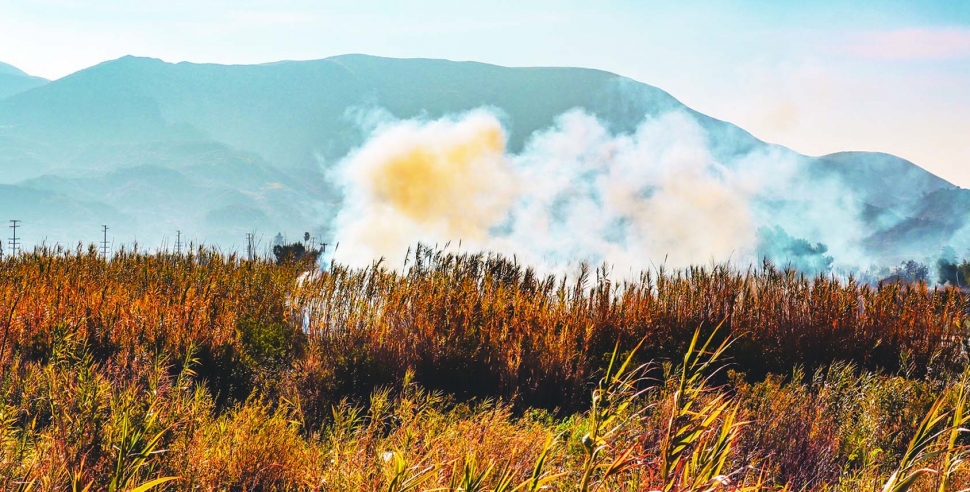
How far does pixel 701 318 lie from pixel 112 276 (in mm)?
7119

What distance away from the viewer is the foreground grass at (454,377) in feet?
12.1

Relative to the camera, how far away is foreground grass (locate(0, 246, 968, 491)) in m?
3.69

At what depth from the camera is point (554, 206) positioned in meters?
163

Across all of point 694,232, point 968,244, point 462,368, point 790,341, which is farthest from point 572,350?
point 968,244

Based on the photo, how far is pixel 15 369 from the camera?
17.7 feet

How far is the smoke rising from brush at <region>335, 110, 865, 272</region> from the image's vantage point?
113 feet

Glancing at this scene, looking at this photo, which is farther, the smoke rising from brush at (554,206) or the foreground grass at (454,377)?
the smoke rising from brush at (554,206)

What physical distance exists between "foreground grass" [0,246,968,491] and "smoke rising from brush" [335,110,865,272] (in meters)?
1.20

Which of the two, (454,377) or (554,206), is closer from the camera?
(454,377)

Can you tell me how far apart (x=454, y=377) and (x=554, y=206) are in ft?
517

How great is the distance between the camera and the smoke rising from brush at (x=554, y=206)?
113 ft

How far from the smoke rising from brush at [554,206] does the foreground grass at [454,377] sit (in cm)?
120

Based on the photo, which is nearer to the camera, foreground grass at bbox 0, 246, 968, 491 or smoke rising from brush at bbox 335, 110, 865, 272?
foreground grass at bbox 0, 246, 968, 491

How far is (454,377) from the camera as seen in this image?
6.83 m
